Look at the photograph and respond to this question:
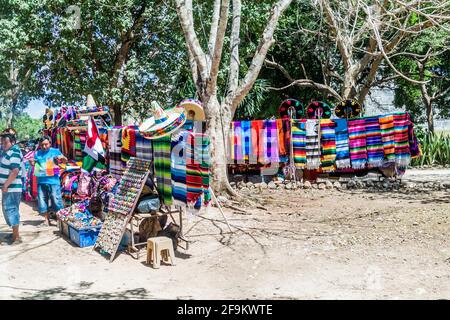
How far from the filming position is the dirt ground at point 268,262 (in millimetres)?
4941

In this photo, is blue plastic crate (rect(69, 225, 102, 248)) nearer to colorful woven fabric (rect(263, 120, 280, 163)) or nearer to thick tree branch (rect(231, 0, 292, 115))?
thick tree branch (rect(231, 0, 292, 115))

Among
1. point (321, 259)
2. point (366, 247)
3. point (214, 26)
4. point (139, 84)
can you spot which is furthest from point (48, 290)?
point (139, 84)

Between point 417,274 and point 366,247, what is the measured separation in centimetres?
106

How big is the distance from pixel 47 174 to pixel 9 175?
1022 millimetres

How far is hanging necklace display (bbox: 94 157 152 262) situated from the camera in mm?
6207

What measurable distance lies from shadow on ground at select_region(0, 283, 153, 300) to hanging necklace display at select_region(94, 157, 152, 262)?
1.14 meters

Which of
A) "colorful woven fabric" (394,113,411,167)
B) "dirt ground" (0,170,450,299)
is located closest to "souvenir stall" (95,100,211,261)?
"dirt ground" (0,170,450,299)

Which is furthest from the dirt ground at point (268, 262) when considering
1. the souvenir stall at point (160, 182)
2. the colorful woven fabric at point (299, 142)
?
the colorful woven fabric at point (299, 142)

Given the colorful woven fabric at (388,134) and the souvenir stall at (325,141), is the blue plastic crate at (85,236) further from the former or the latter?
the colorful woven fabric at (388,134)

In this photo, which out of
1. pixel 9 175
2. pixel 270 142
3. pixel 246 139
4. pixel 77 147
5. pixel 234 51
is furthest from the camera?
pixel 246 139

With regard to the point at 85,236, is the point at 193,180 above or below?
above

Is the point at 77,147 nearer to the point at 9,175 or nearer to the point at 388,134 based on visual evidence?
the point at 9,175

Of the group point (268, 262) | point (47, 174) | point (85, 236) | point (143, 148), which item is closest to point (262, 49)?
point (143, 148)

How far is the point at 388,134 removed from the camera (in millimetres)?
11289
